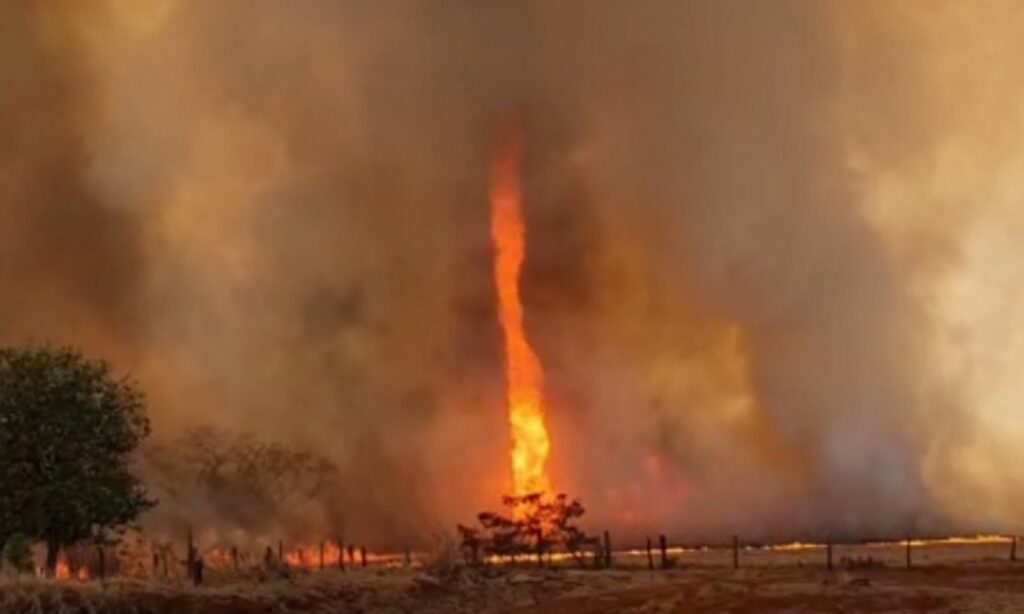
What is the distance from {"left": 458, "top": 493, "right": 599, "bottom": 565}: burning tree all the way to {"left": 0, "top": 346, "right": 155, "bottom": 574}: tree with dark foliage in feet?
100

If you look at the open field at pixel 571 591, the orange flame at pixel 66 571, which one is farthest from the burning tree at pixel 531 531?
the orange flame at pixel 66 571

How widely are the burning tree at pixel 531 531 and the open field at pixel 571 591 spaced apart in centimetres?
1229

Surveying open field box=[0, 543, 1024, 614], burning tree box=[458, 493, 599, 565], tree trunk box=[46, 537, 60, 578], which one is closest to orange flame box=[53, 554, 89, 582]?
tree trunk box=[46, 537, 60, 578]

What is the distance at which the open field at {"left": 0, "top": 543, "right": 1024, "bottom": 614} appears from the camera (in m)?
44.9

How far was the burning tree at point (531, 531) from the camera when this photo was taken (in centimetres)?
8469

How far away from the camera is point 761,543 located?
99.1 m

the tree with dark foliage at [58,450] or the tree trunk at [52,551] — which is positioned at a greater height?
the tree with dark foliage at [58,450]

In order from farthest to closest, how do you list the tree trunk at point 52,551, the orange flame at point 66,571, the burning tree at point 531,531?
the burning tree at point 531,531
the tree trunk at point 52,551
the orange flame at point 66,571

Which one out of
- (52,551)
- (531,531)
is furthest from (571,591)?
(531,531)

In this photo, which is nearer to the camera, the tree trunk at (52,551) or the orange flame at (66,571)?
the orange flame at (66,571)

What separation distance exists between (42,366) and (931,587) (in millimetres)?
39389

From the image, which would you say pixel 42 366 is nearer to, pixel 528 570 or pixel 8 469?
pixel 8 469

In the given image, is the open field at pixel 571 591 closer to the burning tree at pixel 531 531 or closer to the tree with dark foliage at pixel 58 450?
the tree with dark foliage at pixel 58 450

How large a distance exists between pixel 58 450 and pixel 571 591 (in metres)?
23.0
